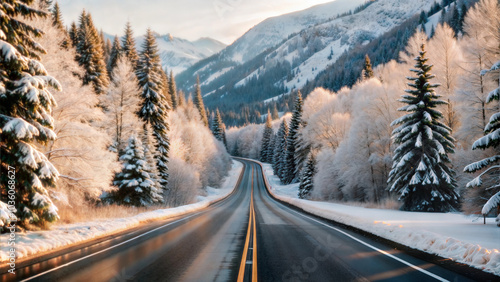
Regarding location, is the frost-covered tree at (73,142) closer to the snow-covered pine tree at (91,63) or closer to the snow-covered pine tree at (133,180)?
the snow-covered pine tree at (133,180)

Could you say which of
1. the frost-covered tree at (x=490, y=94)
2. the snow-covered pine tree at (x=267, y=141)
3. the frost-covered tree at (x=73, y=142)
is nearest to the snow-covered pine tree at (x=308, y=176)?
the frost-covered tree at (x=490, y=94)

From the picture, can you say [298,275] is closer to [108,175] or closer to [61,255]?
[61,255]

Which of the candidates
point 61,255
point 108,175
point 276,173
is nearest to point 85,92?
point 108,175

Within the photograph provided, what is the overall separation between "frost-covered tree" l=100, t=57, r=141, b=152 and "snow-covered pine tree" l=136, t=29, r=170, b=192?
4.41ft

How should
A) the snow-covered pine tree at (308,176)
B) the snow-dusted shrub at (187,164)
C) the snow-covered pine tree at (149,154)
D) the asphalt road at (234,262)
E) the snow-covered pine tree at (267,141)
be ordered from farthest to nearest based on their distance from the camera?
the snow-covered pine tree at (267,141) < the snow-covered pine tree at (308,176) < the snow-dusted shrub at (187,164) < the snow-covered pine tree at (149,154) < the asphalt road at (234,262)

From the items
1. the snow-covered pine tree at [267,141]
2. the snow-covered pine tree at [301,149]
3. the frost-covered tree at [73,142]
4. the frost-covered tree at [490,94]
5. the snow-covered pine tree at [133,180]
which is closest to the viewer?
the frost-covered tree at [490,94]

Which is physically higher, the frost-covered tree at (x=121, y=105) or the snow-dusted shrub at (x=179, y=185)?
the frost-covered tree at (x=121, y=105)

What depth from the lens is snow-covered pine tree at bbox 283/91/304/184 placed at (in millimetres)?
68625

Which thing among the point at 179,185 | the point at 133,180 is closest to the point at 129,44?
the point at 179,185

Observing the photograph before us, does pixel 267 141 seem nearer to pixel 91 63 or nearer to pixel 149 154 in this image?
pixel 91 63

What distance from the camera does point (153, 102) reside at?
3419cm

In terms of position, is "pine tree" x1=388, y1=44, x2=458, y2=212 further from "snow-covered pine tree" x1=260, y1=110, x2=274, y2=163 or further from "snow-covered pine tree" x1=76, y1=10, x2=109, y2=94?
"snow-covered pine tree" x1=260, y1=110, x2=274, y2=163

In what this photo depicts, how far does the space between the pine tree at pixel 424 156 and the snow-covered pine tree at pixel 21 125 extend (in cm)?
2143

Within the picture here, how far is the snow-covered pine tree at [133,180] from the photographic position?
2572 centimetres
